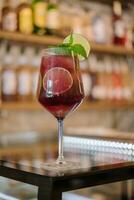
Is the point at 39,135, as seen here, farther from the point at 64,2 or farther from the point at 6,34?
the point at 64,2

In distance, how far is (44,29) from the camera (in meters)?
1.96

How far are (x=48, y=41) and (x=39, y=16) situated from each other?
0.13 meters

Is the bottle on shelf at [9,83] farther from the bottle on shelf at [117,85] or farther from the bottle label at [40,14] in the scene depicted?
the bottle on shelf at [117,85]

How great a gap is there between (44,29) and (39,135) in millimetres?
521

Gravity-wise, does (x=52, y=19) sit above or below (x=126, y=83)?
above

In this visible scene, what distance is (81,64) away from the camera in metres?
2.22

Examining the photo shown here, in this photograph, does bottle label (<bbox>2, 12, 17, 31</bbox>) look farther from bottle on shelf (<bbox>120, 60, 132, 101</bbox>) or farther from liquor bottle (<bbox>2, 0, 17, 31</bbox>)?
bottle on shelf (<bbox>120, 60, 132, 101</bbox>)

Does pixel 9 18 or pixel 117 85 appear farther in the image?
pixel 117 85

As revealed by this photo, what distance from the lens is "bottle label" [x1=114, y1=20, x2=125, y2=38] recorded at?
2.33m

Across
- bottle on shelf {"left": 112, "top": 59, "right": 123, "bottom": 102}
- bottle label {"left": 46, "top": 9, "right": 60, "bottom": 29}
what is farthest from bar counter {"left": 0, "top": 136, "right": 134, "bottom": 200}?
bottle on shelf {"left": 112, "top": 59, "right": 123, "bottom": 102}

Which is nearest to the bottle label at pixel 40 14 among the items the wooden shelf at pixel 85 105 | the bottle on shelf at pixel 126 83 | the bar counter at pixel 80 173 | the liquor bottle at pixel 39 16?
the liquor bottle at pixel 39 16

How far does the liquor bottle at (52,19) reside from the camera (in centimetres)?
196

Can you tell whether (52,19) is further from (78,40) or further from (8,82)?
(78,40)

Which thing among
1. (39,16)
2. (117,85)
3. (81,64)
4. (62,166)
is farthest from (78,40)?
(117,85)
